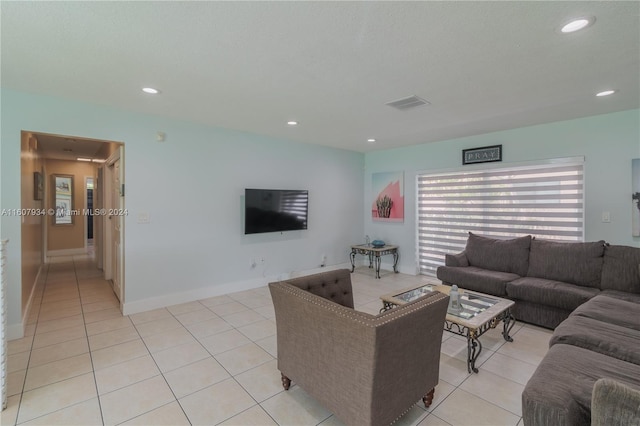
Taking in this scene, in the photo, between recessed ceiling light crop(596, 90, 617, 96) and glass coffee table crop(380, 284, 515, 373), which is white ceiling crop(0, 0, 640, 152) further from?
glass coffee table crop(380, 284, 515, 373)

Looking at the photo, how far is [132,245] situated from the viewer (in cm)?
370

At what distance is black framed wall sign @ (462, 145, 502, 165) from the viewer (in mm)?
4508

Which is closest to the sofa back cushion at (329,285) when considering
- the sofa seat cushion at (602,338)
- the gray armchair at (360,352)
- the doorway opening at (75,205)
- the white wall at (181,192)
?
the gray armchair at (360,352)

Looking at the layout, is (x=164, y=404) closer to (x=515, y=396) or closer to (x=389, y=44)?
(x=515, y=396)

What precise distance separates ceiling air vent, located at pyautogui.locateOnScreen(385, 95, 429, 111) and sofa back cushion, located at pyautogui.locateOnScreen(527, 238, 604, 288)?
7.90ft

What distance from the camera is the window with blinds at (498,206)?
399 cm

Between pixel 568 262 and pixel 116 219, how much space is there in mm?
5830

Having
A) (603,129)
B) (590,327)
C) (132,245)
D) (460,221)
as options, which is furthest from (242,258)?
(603,129)

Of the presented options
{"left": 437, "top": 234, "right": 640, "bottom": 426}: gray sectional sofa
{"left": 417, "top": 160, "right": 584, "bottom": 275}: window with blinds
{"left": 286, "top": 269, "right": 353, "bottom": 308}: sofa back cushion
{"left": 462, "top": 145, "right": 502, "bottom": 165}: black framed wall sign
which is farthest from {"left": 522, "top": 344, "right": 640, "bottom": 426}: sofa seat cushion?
{"left": 462, "top": 145, "right": 502, "bottom": 165}: black framed wall sign

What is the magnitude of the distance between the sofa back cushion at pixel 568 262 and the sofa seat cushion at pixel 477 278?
12.3 inches

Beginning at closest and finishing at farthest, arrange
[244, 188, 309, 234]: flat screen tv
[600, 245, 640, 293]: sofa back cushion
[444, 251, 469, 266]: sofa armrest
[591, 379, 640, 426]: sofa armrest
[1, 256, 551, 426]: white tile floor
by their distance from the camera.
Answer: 1. [591, 379, 640, 426]: sofa armrest
2. [1, 256, 551, 426]: white tile floor
3. [600, 245, 640, 293]: sofa back cushion
4. [444, 251, 469, 266]: sofa armrest
5. [244, 188, 309, 234]: flat screen tv

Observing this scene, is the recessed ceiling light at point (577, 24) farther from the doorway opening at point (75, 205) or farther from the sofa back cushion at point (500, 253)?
the doorway opening at point (75, 205)

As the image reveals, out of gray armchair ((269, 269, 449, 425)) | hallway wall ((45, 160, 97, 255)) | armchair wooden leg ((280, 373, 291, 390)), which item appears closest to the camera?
Answer: gray armchair ((269, 269, 449, 425))

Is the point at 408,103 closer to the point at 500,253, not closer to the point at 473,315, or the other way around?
the point at 473,315
